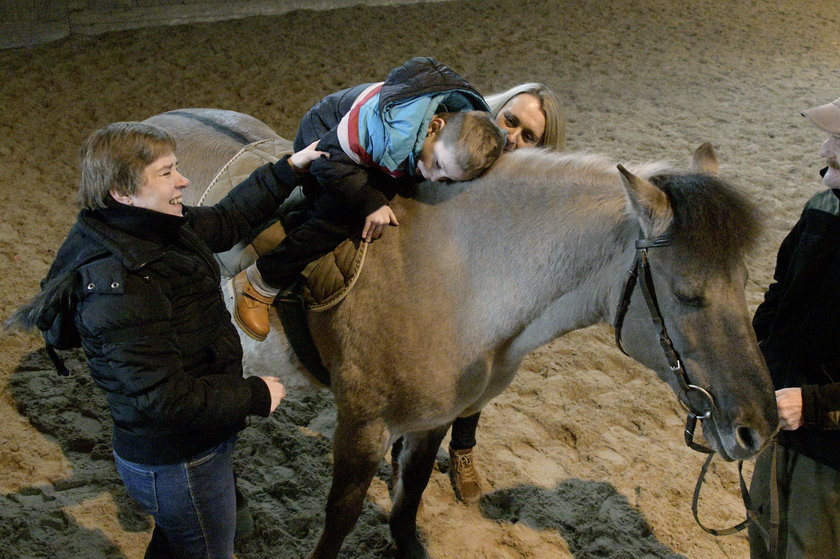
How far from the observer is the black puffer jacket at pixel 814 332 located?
170cm

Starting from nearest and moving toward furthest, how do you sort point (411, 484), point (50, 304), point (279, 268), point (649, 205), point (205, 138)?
point (50, 304), point (649, 205), point (279, 268), point (411, 484), point (205, 138)

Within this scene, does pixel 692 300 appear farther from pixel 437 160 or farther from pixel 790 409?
pixel 437 160

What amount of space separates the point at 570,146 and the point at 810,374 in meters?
4.05

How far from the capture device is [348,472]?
213 cm

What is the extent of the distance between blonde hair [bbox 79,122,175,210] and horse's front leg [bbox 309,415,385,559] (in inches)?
39.0

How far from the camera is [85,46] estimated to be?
648 cm

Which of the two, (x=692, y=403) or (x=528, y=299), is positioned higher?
(x=528, y=299)

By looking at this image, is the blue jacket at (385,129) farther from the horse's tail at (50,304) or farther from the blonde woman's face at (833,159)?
the blonde woman's face at (833,159)

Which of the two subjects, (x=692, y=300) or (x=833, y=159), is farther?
(x=833, y=159)

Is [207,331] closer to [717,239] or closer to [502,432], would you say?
[717,239]

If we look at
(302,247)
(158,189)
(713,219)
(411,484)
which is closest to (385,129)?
(302,247)

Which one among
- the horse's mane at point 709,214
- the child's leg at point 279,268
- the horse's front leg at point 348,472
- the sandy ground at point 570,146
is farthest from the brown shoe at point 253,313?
the horse's mane at point 709,214

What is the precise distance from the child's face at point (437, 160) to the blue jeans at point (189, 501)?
0.86 meters

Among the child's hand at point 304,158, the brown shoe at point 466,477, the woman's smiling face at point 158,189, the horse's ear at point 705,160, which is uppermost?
Result: the woman's smiling face at point 158,189
